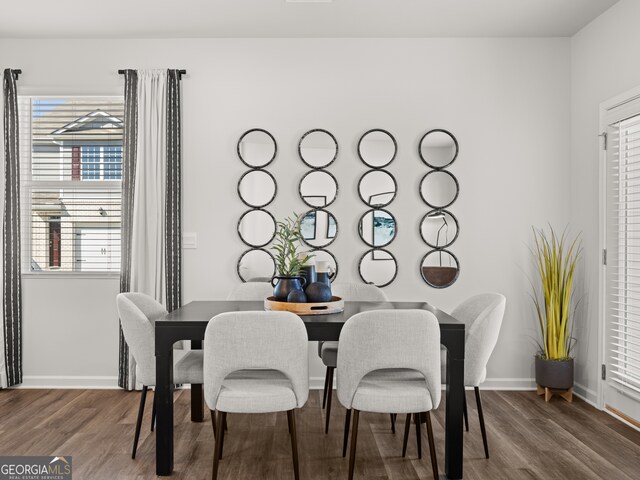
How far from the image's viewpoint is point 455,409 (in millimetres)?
2463

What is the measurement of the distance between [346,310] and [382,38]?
2413 mm

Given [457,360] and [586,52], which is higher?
[586,52]

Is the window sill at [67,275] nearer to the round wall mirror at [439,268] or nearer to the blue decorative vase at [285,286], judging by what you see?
the blue decorative vase at [285,286]

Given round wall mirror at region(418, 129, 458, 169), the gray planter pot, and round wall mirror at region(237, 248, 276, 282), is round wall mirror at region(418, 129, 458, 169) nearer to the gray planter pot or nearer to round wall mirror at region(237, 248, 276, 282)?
round wall mirror at region(237, 248, 276, 282)

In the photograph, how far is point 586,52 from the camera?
3887 millimetres

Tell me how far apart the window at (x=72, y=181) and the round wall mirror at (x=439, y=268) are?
2551 mm

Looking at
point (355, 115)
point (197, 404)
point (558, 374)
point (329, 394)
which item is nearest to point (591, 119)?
point (355, 115)

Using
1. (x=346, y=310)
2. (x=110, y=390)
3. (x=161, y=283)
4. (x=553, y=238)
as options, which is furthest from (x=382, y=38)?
(x=110, y=390)

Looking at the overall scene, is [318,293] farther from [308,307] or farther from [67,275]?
[67,275]

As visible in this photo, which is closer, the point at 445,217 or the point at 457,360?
the point at 457,360

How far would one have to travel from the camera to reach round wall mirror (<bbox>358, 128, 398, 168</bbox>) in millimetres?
4113

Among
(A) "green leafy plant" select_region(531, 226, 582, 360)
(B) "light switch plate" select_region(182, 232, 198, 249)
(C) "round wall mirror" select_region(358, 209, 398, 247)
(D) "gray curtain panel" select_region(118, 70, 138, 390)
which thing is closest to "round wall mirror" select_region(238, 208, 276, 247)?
(B) "light switch plate" select_region(182, 232, 198, 249)

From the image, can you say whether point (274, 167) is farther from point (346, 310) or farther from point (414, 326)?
point (414, 326)

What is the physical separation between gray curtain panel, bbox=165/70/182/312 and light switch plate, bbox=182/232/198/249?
53 millimetres
